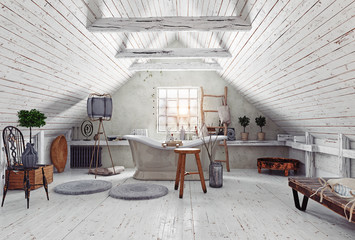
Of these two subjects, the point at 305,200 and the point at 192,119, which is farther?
the point at 192,119

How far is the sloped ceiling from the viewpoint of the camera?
2.45 meters

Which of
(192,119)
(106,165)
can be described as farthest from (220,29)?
(106,165)

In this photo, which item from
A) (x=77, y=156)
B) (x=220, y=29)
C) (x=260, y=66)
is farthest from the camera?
(x=77, y=156)

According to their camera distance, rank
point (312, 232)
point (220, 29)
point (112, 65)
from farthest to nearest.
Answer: point (112, 65) → point (220, 29) → point (312, 232)

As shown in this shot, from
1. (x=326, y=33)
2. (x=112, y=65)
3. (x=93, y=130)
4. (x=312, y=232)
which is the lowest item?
(x=312, y=232)

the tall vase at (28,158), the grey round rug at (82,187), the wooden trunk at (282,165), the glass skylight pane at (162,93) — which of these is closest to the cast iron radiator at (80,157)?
the grey round rug at (82,187)

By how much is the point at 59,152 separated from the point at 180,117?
2.72 m

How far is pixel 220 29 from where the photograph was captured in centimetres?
335

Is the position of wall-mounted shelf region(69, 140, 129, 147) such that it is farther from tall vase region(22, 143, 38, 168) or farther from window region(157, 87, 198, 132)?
tall vase region(22, 143, 38, 168)

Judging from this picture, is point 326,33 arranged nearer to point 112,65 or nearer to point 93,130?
point 112,65

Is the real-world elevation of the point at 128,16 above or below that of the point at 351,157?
above

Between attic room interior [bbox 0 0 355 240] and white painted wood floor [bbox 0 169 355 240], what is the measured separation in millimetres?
21

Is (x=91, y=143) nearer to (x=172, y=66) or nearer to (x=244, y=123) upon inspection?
(x=172, y=66)

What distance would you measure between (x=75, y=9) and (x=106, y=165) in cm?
404
